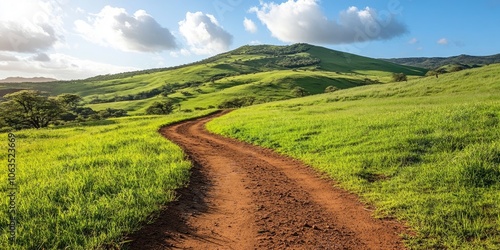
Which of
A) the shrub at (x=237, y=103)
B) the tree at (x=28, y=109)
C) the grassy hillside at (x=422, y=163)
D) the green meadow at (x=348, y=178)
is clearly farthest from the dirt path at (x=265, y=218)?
the shrub at (x=237, y=103)

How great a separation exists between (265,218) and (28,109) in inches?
2931

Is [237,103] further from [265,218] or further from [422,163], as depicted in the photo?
[265,218]

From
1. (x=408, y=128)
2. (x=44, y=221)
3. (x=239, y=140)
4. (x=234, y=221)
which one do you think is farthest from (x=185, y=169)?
(x=408, y=128)

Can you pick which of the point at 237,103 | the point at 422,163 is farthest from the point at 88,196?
the point at 237,103

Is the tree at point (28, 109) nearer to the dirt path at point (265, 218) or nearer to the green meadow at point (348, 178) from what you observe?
the green meadow at point (348, 178)

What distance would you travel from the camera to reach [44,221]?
7.78 m

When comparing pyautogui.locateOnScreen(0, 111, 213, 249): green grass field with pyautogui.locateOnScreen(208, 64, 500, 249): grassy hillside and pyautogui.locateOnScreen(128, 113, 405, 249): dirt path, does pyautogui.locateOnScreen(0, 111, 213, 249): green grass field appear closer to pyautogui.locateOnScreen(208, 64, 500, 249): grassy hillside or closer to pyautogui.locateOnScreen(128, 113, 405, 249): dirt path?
pyautogui.locateOnScreen(128, 113, 405, 249): dirt path

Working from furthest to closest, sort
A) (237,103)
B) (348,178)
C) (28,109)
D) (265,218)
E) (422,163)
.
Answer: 1. (237,103)
2. (28,109)
3. (422,163)
4. (348,178)
5. (265,218)

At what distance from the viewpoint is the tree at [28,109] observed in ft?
211

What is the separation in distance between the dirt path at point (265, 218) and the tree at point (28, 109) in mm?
66048

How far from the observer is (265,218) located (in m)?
9.05

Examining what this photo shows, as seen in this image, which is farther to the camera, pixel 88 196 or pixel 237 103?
pixel 237 103

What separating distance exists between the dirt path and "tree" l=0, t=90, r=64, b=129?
6605cm

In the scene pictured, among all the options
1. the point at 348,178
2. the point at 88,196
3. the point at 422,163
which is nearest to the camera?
the point at 88,196
